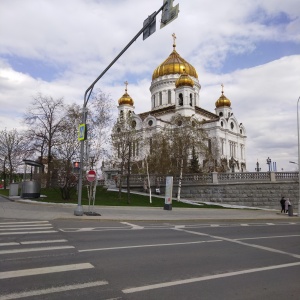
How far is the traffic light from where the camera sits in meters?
9.44

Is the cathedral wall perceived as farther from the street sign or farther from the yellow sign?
the street sign

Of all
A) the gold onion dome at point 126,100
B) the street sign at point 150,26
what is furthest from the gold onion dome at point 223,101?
the street sign at point 150,26

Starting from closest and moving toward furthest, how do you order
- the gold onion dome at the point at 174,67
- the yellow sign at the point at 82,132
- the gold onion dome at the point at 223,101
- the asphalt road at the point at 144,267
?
the asphalt road at the point at 144,267, the yellow sign at the point at 82,132, the gold onion dome at the point at 174,67, the gold onion dome at the point at 223,101

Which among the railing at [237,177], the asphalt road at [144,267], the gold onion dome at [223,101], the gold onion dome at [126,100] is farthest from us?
the gold onion dome at [223,101]

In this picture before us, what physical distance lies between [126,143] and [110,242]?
2098cm

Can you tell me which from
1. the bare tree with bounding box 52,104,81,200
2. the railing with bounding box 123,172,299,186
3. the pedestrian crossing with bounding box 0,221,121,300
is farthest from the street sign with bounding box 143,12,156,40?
the railing with bounding box 123,172,299,186

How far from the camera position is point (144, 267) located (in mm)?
6762

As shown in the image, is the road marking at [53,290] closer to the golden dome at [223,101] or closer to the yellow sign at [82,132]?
the yellow sign at [82,132]

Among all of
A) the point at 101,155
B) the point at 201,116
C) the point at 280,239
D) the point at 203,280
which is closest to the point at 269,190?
the point at 101,155

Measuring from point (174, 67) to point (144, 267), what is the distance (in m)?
72.2

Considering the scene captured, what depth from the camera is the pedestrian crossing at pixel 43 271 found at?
5.09 meters

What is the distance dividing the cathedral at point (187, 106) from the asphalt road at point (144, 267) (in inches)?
2227

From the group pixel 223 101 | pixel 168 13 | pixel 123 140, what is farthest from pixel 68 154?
pixel 223 101

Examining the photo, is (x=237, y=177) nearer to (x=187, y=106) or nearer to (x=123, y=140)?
(x=123, y=140)
